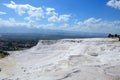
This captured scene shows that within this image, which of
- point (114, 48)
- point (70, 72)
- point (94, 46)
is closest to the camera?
point (70, 72)

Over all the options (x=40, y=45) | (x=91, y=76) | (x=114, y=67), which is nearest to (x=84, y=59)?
(x=114, y=67)

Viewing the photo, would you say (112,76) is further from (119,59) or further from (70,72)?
(119,59)

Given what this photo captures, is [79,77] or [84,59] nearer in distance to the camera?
[79,77]

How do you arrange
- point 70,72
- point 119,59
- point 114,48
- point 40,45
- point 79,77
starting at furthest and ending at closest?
point 40,45
point 114,48
point 119,59
point 70,72
point 79,77

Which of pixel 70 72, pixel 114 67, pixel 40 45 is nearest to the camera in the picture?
pixel 70 72

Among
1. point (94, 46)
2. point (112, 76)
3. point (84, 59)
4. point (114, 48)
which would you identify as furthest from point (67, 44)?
point (112, 76)

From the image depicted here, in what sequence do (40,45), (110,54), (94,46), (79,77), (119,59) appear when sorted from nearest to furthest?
1. (79,77)
2. (119,59)
3. (110,54)
4. (94,46)
5. (40,45)

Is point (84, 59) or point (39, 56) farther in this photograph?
point (39, 56)

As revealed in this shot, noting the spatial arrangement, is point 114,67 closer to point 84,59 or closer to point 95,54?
point 84,59
